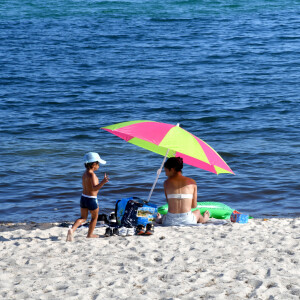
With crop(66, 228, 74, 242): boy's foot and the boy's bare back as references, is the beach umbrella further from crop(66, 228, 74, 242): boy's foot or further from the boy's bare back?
crop(66, 228, 74, 242): boy's foot

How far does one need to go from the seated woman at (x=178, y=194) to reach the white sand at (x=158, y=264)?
10.0 inches

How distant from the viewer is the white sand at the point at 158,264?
513 cm

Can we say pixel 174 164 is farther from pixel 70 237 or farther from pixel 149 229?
pixel 70 237

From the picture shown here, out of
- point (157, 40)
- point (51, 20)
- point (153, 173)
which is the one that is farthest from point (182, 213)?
point (51, 20)

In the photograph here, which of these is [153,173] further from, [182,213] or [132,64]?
[132,64]

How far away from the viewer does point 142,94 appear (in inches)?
840

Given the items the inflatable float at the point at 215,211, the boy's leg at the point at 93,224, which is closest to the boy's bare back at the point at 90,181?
the boy's leg at the point at 93,224

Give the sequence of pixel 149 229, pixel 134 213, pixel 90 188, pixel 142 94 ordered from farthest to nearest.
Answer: pixel 142 94, pixel 134 213, pixel 149 229, pixel 90 188

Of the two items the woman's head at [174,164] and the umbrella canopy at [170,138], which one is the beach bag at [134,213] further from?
the umbrella canopy at [170,138]

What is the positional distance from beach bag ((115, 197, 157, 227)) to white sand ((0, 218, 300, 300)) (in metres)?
0.24

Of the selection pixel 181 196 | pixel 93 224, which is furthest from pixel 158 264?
pixel 181 196

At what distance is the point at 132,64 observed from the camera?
26.5 m

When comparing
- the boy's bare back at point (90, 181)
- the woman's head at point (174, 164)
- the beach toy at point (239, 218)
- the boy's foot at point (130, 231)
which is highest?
the woman's head at point (174, 164)

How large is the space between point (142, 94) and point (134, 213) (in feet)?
46.4
